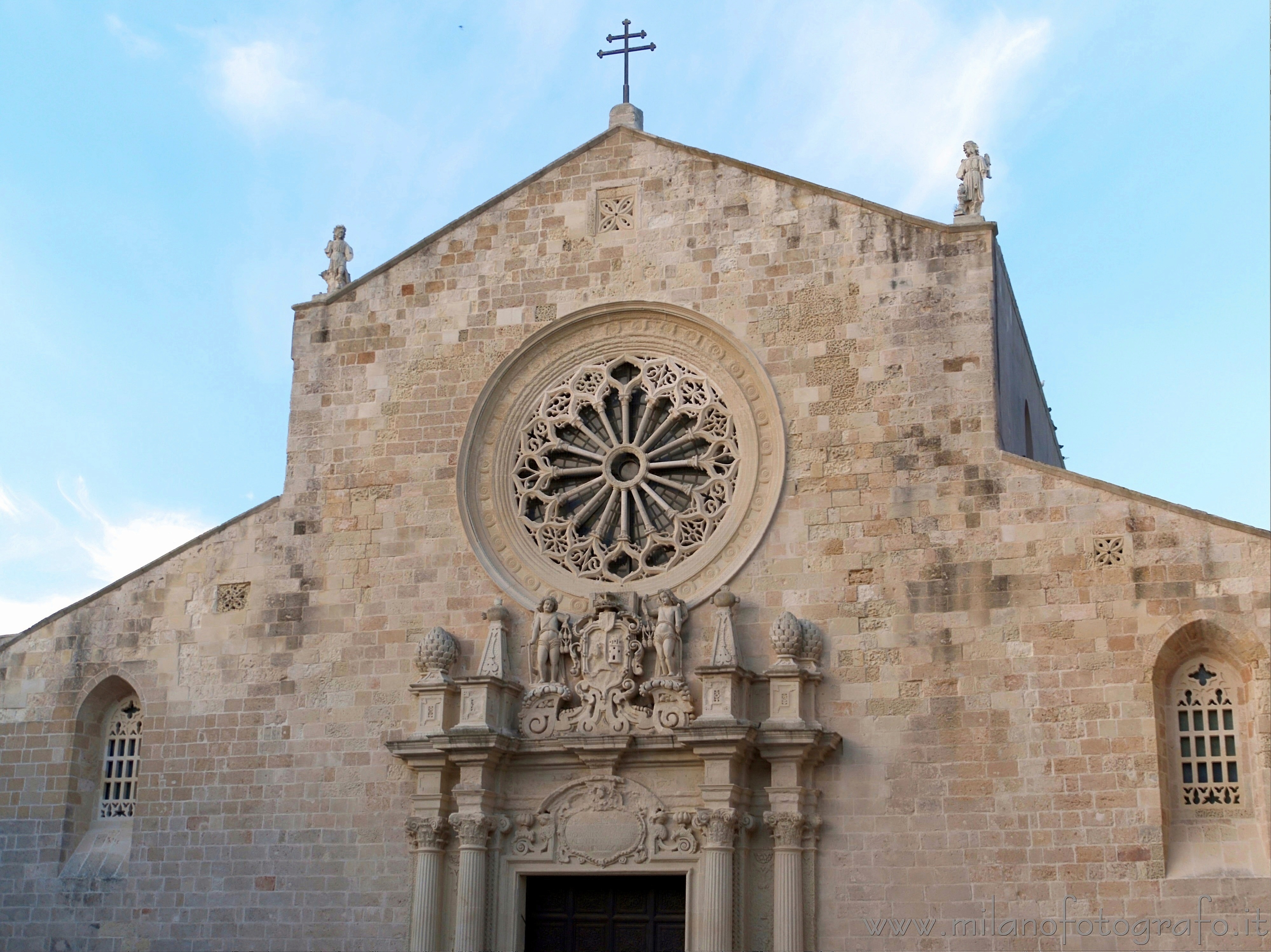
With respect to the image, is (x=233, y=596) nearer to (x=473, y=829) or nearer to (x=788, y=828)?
(x=473, y=829)

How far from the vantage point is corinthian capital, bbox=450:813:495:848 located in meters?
14.0

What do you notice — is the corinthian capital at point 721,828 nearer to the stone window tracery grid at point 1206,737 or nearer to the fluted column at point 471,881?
the fluted column at point 471,881

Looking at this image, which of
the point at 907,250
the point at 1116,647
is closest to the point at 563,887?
the point at 1116,647

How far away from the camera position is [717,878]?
13250 millimetres

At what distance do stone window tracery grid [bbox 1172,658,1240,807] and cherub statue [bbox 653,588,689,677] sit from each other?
4325mm

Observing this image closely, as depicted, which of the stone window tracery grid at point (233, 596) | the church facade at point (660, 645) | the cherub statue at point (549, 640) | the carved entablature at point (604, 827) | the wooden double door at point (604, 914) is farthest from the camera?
the stone window tracery grid at point (233, 596)

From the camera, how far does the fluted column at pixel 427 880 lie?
45.7ft

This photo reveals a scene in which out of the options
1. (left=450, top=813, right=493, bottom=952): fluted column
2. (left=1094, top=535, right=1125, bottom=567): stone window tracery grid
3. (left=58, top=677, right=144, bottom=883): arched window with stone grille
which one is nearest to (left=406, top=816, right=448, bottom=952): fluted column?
(left=450, top=813, right=493, bottom=952): fluted column

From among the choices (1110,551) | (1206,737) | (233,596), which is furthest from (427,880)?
(1206,737)

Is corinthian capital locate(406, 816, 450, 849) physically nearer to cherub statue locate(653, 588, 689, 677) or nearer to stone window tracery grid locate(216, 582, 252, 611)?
cherub statue locate(653, 588, 689, 677)

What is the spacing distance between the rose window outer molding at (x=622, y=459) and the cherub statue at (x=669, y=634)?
0.75 ft

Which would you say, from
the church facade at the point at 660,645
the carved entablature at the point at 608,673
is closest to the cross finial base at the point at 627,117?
the church facade at the point at 660,645

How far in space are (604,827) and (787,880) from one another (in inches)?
70.0

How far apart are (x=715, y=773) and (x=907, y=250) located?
533cm
